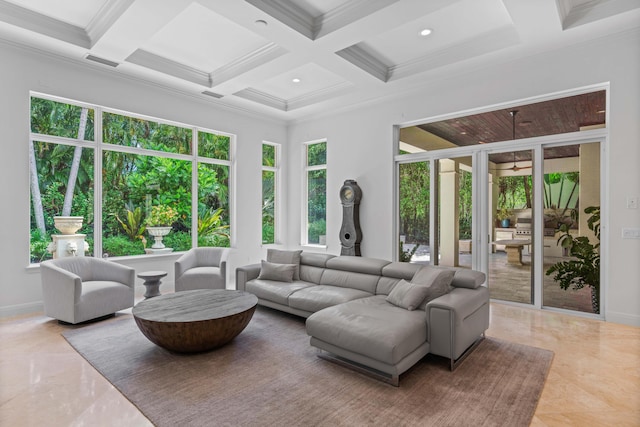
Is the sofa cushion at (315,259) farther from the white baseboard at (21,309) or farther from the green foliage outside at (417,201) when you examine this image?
the white baseboard at (21,309)

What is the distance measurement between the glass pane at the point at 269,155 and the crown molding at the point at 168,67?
207 cm

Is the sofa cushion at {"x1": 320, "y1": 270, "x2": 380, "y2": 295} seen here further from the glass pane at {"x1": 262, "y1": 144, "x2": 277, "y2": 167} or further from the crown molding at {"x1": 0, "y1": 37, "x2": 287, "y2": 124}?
the crown molding at {"x1": 0, "y1": 37, "x2": 287, "y2": 124}

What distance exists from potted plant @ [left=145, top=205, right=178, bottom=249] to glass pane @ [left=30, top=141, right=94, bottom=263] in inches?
33.2

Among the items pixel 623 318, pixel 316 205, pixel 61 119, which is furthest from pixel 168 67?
pixel 623 318

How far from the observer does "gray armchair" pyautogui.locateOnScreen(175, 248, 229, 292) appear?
15.4 ft

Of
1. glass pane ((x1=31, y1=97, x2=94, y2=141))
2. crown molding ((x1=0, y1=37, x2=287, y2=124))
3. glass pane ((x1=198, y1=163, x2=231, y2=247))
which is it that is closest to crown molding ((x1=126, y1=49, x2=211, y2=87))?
crown molding ((x1=0, y1=37, x2=287, y2=124))

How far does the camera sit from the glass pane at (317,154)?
7.05 metres

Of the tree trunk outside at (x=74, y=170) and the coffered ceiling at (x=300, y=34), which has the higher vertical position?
the coffered ceiling at (x=300, y=34)

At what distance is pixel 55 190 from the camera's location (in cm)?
463

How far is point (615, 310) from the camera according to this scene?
12.6 ft

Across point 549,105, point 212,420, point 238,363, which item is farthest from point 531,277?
point 212,420

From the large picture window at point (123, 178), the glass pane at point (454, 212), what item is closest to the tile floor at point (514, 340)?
the glass pane at point (454, 212)

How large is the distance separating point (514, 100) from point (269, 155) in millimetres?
4671

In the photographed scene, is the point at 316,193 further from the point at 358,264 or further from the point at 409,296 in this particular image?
the point at 409,296
